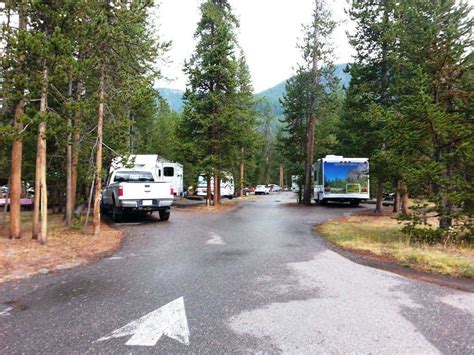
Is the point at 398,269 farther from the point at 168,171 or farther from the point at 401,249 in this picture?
the point at 168,171

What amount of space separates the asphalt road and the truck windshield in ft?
29.3

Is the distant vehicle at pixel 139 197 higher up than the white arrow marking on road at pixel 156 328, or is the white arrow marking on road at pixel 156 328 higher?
the distant vehicle at pixel 139 197

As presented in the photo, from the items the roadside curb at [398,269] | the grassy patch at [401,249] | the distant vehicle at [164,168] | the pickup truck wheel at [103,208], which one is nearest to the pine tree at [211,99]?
the distant vehicle at [164,168]

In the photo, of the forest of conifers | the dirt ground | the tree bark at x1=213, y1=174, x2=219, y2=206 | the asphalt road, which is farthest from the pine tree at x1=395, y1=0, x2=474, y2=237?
the tree bark at x1=213, y1=174, x2=219, y2=206

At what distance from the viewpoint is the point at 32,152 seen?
16703mm

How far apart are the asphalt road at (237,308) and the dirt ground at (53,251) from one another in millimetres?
622

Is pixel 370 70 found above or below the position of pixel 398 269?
above

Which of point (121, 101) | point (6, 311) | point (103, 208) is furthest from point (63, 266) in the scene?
point (103, 208)

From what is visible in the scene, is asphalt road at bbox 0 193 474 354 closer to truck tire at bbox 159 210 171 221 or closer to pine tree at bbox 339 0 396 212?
truck tire at bbox 159 210 171 221

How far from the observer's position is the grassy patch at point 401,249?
7.58m

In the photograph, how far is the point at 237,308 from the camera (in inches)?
201

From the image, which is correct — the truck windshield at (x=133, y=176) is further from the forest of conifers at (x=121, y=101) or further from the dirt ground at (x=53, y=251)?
the dirt ground at (x=53, y=251)

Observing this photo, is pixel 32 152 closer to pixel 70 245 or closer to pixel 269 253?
pixel 70 245

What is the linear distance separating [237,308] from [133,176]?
13.3 metres
